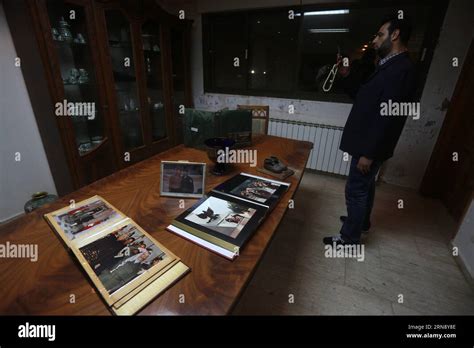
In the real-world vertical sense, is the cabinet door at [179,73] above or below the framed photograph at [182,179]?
above

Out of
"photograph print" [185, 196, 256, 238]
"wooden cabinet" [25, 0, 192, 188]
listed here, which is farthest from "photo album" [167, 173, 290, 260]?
"wooden cabinet" [25, 0, 192, 188]

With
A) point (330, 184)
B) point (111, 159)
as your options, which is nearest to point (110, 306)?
point (111, 159)

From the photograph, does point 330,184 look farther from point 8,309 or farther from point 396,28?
point 8,309

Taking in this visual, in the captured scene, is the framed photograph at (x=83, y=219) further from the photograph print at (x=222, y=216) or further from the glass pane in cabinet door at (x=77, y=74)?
the glass pane in cabinet door at (x=77, y=74)

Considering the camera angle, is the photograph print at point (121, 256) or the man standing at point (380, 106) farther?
the man standing at point (380, 106)

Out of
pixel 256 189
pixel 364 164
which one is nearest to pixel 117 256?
pixel 256 189

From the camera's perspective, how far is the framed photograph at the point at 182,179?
1.03 metres

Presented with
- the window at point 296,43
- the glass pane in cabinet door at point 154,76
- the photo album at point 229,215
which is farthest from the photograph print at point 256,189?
the glass pane in cabinet door at point 154,76

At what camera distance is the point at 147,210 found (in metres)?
0.92

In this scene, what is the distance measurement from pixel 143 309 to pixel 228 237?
1.03 feet

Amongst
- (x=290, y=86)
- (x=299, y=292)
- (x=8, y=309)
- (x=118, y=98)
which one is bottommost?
(x=299, y=292)

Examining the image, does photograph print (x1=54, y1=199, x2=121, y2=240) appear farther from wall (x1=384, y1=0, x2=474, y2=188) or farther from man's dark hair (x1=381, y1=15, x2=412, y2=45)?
wall (x1=384, y1=0, x2=474, y2=188)

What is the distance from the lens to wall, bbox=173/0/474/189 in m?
2.12

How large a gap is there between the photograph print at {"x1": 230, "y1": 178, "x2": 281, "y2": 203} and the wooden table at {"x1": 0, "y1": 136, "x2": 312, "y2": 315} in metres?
0.07
